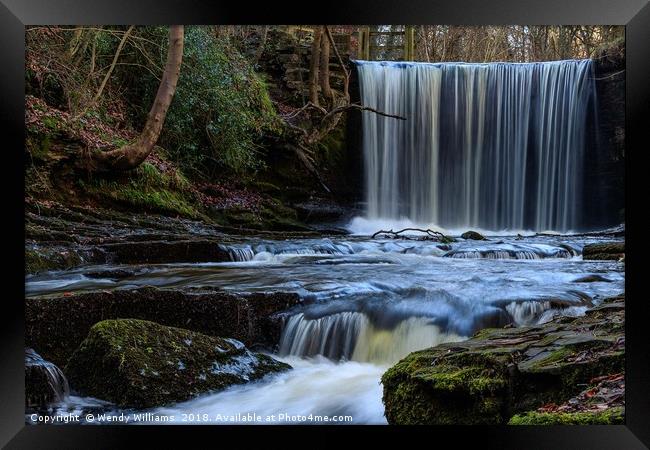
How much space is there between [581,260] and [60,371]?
326cm

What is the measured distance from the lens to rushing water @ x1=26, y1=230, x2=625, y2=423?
2.99 meters

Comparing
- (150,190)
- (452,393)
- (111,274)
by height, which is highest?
(150,190)

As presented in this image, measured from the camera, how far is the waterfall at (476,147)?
3.90 m

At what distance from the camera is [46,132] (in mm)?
3348

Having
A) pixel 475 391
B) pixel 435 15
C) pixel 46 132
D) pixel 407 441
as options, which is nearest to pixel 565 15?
pixel 435 15

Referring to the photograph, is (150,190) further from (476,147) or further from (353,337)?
(476,147)

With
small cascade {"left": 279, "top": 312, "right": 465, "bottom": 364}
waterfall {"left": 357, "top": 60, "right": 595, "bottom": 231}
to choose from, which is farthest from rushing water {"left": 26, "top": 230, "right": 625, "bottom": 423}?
waterfall {"left": 357, "top": 60, "right": 595, "bottom": 231}

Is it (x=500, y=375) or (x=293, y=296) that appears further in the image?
(x=293, y=296)

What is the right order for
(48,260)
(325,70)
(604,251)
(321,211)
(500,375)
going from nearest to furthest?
(500,375) → (48,260) → (604,251) → (321,211) → (325,70)

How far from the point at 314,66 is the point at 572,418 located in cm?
299

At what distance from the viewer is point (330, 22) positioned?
8.76 feet

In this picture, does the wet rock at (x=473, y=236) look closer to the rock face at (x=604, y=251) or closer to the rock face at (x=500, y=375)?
the rock face at (x=604, y=251)

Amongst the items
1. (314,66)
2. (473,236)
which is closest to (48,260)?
(314,66)

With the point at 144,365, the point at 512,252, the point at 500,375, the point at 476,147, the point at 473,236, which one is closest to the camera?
the point at 500,375
